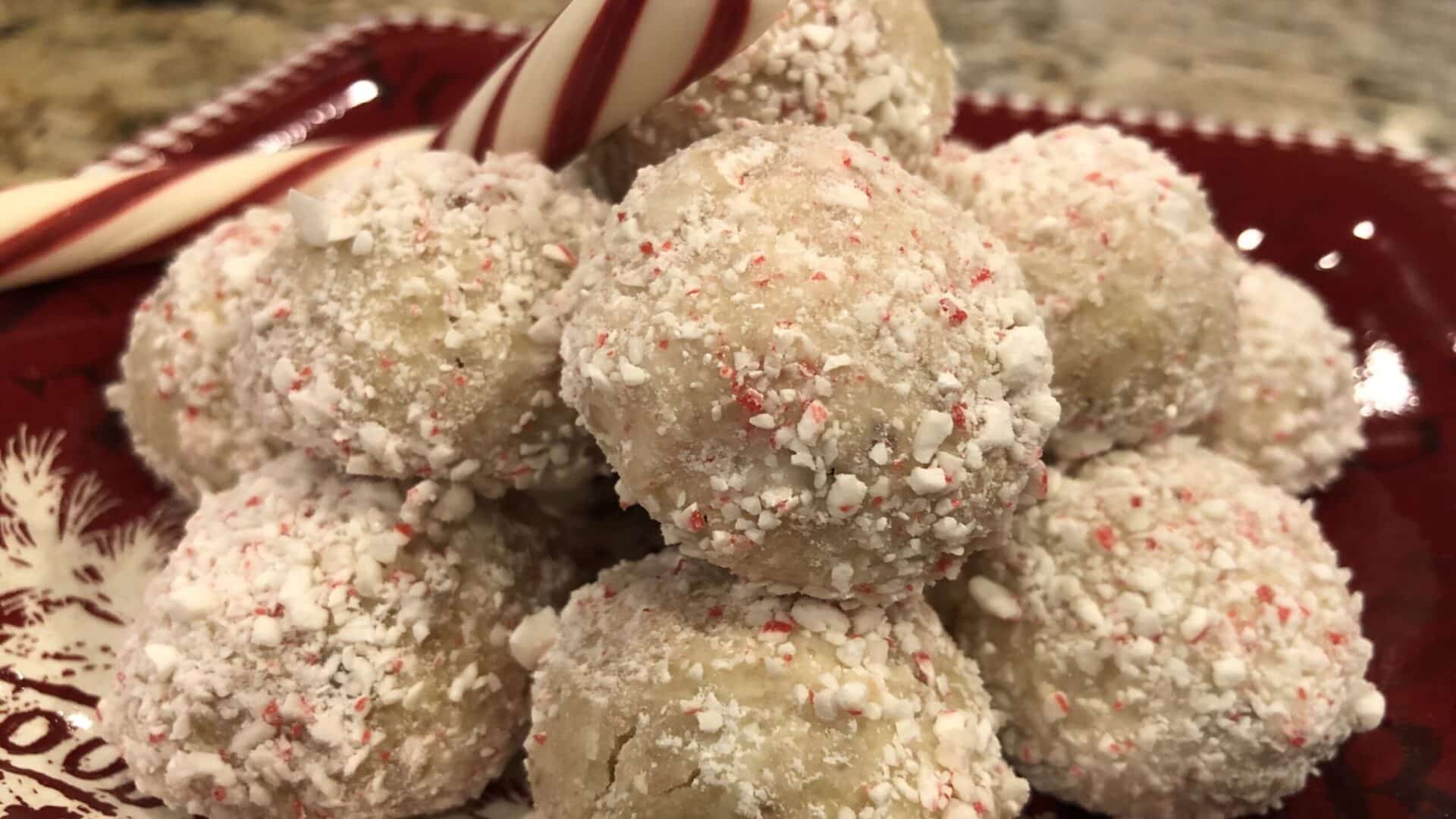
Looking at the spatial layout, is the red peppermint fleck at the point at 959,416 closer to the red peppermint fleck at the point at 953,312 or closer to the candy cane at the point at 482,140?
→ the red peppermint fleck at the point at 953,312

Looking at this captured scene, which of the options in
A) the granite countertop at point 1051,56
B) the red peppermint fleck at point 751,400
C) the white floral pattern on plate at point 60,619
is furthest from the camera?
the granite countertop at point 1051,56

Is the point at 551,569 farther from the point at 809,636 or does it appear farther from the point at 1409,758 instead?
the point at 1409,758

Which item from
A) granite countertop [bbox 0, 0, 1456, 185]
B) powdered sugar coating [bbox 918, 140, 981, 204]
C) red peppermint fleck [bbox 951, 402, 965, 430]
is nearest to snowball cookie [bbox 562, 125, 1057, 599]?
red peppermint fleck [bbox 951, 402, 965, 430]

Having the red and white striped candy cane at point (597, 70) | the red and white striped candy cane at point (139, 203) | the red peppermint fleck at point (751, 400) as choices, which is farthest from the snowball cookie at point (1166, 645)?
the red and white striped candy cane at point (139, 203)

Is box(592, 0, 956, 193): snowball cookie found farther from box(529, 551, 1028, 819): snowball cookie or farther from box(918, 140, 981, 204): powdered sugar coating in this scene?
box(529, 551, 1028, 819): snowball cookie

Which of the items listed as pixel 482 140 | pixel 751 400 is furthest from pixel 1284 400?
pixel 482 140

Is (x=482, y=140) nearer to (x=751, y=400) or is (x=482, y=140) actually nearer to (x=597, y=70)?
(x=597, y=70)

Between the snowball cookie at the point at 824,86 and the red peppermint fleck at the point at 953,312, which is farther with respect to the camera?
the snowball cookie at the point at 824,86
